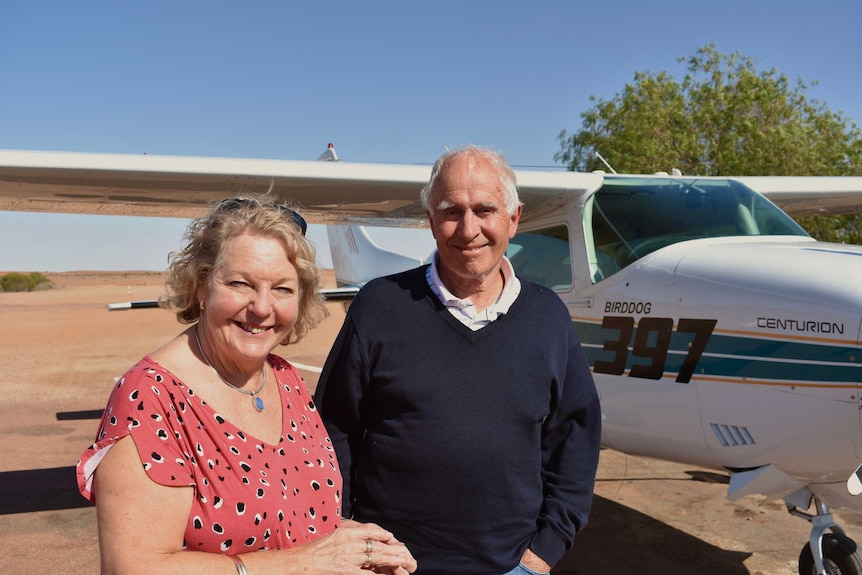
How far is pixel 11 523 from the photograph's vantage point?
5.48 meters

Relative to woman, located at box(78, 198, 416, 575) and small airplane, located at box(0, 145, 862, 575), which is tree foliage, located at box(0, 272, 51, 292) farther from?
woman, located at box(78, 198, 416, 575)

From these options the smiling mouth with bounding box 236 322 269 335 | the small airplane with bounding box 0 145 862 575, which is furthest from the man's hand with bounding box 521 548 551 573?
the small airplane with bounding box 0 145 862 575

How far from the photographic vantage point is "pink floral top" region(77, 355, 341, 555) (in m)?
1.46

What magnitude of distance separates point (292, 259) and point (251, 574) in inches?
30.1

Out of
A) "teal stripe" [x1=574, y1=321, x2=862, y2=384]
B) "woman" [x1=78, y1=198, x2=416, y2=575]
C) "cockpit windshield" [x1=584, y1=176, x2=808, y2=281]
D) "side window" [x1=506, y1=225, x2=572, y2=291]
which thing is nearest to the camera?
"woman" [x1=78, y1=198, x2=416, y2=575]

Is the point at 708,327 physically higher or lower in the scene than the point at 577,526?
higher

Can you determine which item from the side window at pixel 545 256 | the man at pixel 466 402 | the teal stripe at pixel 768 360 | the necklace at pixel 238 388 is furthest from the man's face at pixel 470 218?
the side window at pixel 545 256

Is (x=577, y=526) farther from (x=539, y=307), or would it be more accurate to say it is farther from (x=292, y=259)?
(x=292, y=259)

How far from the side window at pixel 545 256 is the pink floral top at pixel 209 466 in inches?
140

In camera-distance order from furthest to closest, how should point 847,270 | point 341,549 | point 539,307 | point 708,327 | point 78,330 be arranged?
1. point 78,330
2. point 708,327
3. point 847,270
4. point 539,307
5. point 341,549

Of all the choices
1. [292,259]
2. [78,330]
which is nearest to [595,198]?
[292,259]

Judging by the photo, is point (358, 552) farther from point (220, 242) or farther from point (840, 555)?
point (840, 555)

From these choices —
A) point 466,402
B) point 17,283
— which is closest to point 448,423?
point 466,402

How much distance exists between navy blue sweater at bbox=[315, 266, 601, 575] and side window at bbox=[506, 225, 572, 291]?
9.52 ft
